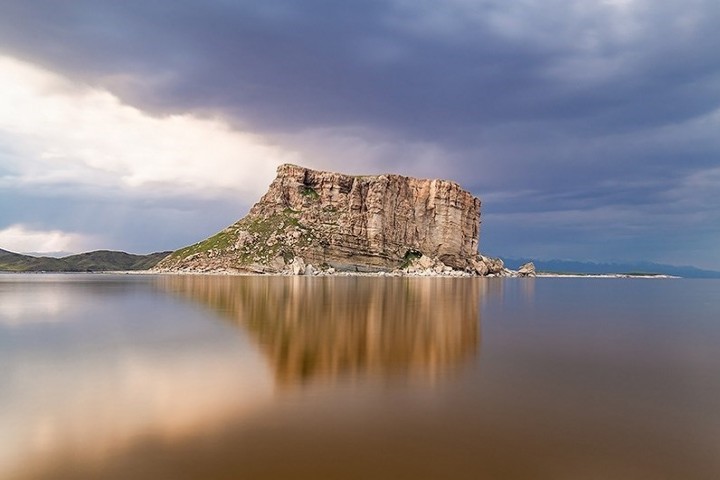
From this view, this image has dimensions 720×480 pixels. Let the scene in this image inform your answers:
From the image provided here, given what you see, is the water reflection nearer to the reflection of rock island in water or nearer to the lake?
the lake

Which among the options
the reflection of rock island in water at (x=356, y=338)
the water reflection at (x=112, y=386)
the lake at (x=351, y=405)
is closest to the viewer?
the lake at (x=351, y=405)

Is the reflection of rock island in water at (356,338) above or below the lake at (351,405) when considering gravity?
above

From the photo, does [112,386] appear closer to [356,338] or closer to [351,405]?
[351,405]

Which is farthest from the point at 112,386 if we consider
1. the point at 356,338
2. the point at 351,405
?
the point at 356,338

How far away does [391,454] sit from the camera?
458 inches

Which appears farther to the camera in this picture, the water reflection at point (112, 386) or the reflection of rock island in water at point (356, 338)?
the reflection of rock island in water at point (356, 338)

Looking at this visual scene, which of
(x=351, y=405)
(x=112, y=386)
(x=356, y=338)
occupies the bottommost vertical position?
(x=112, y=386)

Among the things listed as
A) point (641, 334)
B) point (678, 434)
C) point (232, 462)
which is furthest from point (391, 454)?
point (641, 334)

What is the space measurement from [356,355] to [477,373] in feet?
21.7

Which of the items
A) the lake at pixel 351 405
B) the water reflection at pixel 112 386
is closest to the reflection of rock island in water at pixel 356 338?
the lake at pixel 351 405

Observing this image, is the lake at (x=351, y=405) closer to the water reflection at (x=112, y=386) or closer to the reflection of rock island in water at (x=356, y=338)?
the water reflection at (x=112, y=386)

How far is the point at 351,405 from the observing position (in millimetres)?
15680

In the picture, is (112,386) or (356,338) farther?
(356,338)

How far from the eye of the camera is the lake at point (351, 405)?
36.3 feet
